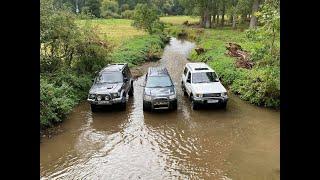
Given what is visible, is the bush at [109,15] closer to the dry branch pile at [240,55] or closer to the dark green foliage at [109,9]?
the dark green foliage at [109,9]

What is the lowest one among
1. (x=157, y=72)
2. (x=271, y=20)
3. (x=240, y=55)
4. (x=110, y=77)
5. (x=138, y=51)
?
(x=110, y=77)

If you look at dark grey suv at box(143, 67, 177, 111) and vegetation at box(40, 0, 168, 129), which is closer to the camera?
dark grey suv at box(143, 67, 177, 111)

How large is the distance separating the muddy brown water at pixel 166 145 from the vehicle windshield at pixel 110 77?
4.77 ft

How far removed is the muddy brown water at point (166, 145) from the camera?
1100cm

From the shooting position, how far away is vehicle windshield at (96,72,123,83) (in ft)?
58.8

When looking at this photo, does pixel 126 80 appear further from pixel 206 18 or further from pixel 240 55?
pixel 206 18

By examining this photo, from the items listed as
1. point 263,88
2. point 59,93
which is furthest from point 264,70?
point 59,93

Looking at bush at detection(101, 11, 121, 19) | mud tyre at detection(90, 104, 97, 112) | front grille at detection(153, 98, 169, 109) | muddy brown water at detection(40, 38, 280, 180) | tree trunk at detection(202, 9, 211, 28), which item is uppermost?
bush at detection(101, 11, 121, 19)

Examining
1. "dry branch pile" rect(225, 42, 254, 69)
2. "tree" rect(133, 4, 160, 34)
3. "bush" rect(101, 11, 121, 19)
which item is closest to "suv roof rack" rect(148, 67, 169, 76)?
"dry branch pile" rect(225, 42, 254, 69)

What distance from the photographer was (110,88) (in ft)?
55.6

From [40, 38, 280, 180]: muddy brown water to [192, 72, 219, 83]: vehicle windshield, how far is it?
54.9 inches

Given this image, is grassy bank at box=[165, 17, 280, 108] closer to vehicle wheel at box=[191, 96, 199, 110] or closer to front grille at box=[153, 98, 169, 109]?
vehicle wheel at box=[191, 96, 199, 110]

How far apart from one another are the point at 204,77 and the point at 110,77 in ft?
15.5
